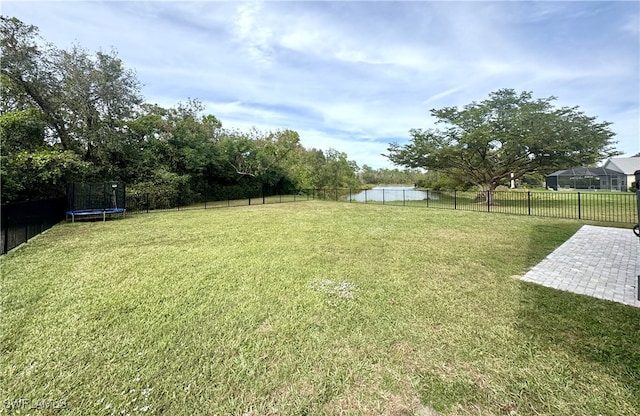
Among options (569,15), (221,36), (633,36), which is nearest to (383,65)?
(569,15)

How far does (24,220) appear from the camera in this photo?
5.86 meters

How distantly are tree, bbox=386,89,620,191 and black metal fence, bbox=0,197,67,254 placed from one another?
17.1 meters

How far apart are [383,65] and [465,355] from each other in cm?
1050

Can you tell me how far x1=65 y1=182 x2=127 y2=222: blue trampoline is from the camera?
9.39 metres

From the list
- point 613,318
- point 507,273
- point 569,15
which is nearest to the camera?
point 613,318

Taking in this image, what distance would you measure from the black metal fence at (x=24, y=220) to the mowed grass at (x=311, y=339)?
3.03 feet

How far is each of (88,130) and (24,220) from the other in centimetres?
823

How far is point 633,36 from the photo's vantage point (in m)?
7.05

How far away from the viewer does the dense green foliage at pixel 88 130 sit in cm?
979

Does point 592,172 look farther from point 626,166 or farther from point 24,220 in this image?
point 24,220

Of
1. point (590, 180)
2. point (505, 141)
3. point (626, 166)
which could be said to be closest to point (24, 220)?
point (505, 141)

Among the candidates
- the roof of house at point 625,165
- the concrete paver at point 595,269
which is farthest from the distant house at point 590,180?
the concrete paver at point 595,269

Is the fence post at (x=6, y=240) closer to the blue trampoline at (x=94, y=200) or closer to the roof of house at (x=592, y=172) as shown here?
the blue trampoline at (x=94, y=200)

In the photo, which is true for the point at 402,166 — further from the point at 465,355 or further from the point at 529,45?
the point at 465,355
